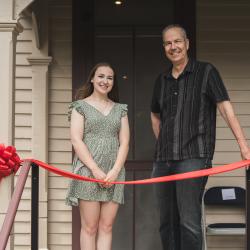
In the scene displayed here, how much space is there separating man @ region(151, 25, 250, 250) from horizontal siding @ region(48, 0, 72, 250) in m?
2.15

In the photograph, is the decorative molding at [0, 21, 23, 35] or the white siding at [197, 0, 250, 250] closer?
the decorative molding at [0, 21, 23, 35]

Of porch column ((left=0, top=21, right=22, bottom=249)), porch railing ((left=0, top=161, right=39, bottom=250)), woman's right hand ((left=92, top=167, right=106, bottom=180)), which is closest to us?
porch railing ((left=0, top=161, right=39, bottom=250))

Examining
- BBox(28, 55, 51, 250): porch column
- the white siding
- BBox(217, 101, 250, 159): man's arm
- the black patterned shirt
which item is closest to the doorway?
the white siding

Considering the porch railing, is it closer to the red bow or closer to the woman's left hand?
the red bow

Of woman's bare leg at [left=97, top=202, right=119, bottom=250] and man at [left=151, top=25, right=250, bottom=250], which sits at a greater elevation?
man at [left=151, top=25, right=250, bottom=250]

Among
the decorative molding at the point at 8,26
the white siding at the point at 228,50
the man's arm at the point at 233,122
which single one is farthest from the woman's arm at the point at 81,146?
the white siding at the point at 228,50

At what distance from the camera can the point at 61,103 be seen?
632cm

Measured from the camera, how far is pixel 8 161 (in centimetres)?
391

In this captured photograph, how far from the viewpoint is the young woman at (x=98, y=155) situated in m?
4.13

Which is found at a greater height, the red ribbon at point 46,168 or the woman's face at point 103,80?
the woman's face at point 103,80

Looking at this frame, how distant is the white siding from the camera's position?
20.5 feet

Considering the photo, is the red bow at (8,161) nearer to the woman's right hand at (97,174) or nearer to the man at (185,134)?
the woman's right hand at (97,174)

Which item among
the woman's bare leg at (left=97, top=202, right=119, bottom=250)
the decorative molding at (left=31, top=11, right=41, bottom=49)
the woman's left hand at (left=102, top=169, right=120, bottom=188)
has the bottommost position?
the woman's bare leg at (left=97, top=202, right=119, bottom=250)

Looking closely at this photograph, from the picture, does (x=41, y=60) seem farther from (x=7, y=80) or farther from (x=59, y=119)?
(x=7, y=80)
